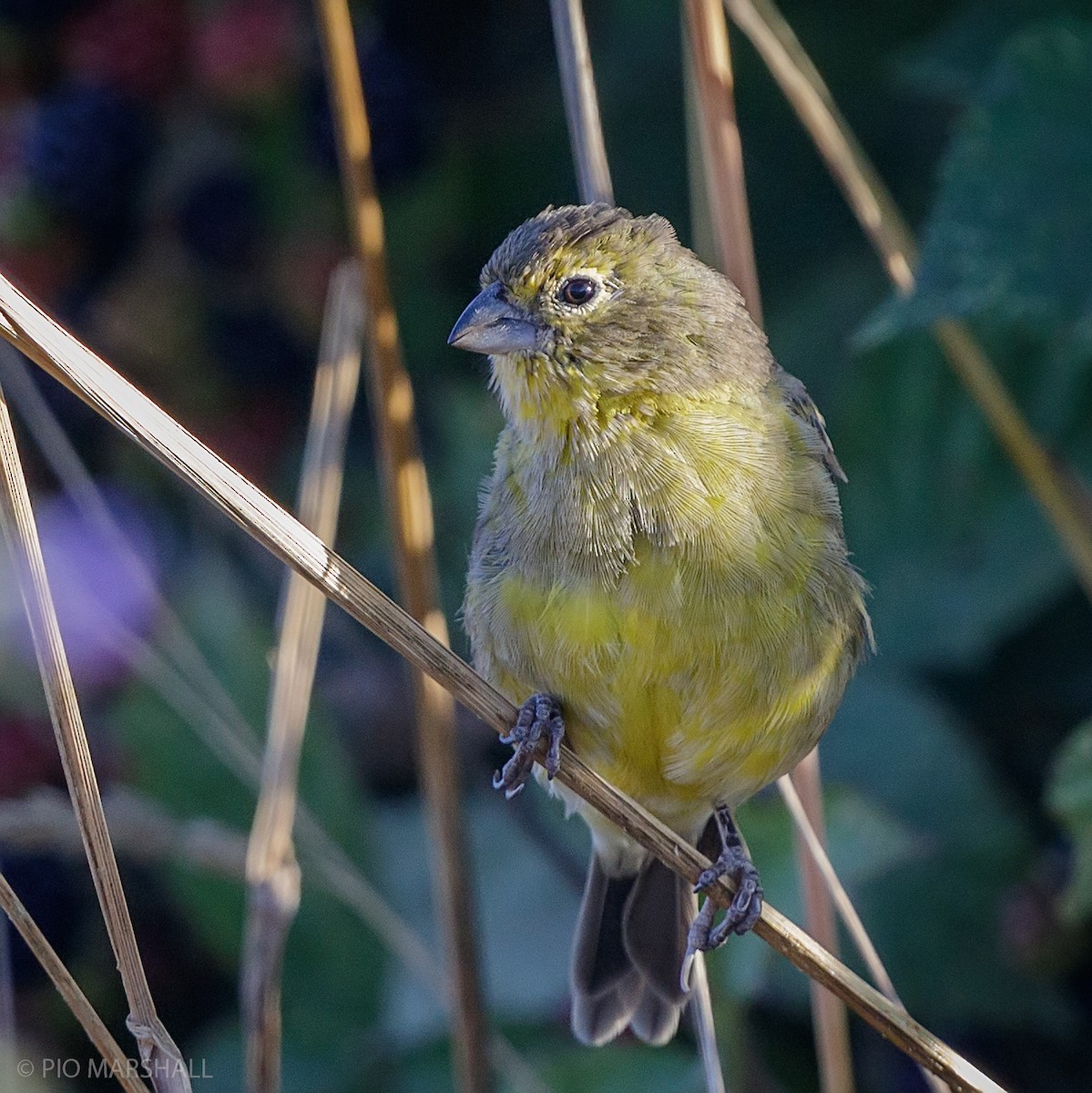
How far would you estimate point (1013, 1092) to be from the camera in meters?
2.71

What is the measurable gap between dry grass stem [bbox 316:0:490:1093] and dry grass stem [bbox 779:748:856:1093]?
0.47 metres

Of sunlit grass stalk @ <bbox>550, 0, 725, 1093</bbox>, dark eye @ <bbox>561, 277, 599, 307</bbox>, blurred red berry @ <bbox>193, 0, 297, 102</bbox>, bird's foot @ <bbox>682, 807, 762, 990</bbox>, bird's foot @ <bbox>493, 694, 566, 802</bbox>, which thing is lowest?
bird's foot @ <bbox>682, 807, 762, 990</bbox>

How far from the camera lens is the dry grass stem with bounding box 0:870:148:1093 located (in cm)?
163

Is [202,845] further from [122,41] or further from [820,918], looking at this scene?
[122,41]

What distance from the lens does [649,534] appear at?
2.01 m

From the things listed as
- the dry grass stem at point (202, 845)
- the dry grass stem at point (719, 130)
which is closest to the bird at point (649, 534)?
the dry grass stem at point (719, 130)

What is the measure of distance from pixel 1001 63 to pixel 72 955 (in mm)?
2102

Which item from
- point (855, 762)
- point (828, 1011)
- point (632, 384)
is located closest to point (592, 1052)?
point (828, 1011)

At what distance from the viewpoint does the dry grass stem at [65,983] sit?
5.36 ft

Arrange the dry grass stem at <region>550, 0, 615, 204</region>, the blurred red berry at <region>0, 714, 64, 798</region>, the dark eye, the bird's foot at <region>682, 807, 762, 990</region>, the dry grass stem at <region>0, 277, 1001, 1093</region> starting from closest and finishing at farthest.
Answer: the dry grass stem at <region>0, 277, 1001, 1093</region> < the bird's foot at <region>682, 807, 762, 990</region> < the dark eye < the dry grass stem at <region>550, 0, 615, 204</region> < the blurred red berry at <region>0, 714, 64, 798</region>

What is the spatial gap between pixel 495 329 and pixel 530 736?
515 mm

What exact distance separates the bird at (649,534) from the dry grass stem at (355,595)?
0.44 ft

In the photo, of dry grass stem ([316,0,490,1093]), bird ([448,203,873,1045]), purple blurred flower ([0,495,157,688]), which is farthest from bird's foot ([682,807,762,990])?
purple blurred flower ([0,495,157,688])

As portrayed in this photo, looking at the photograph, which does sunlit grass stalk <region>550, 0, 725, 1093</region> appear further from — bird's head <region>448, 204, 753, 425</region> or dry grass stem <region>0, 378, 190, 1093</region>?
dry grass stem <region>0, 378, 190, 1093</region>
